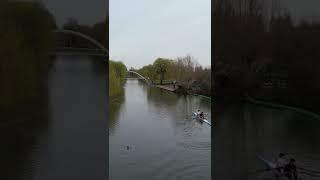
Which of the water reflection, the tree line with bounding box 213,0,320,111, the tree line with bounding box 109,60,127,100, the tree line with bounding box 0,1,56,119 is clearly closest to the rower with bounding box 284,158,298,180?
the water reflection

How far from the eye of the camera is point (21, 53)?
12.4ft

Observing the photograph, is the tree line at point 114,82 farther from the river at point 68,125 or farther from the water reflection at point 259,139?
the river at point 68,125

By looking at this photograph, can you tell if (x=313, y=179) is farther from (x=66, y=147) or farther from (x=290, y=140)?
(x=66, y=147)

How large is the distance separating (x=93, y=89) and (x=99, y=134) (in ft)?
1.61

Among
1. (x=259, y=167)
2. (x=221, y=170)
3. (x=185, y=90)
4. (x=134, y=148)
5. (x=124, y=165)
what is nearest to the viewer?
(x=259, y=167)

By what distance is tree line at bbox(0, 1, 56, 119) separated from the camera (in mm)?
3688

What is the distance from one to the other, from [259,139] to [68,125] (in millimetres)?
2178

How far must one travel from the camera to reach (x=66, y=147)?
3785 millimetres

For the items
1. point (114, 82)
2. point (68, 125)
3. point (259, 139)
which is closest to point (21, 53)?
point (68, 125)

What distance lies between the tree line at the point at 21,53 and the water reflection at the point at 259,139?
6.82ft

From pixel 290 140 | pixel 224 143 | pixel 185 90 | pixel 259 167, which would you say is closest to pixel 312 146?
pixel 290 140

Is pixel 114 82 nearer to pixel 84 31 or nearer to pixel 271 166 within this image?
pixel 84 31

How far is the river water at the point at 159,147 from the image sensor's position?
19.0ft

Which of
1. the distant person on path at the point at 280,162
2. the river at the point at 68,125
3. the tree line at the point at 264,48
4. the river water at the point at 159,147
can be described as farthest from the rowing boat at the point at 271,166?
the river at the point at 68,125
